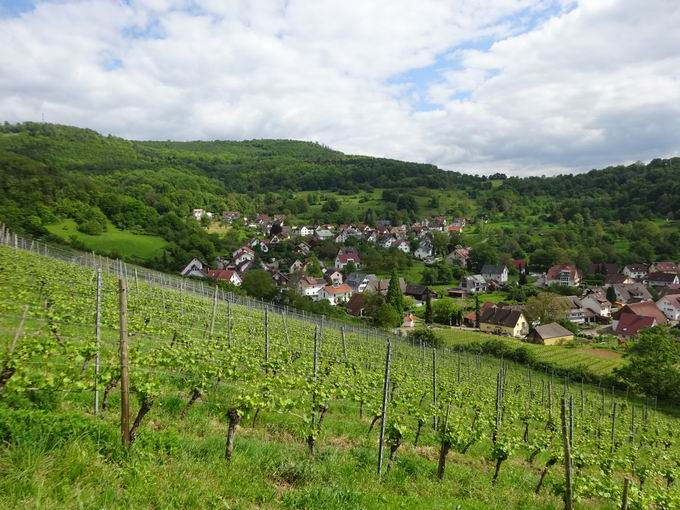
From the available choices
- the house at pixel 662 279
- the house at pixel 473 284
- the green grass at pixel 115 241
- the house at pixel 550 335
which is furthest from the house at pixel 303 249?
the house at pixel 662 279

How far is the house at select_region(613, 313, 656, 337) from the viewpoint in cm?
5578

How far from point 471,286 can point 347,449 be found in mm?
77285

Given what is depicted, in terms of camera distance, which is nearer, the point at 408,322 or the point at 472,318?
the point at 408,322

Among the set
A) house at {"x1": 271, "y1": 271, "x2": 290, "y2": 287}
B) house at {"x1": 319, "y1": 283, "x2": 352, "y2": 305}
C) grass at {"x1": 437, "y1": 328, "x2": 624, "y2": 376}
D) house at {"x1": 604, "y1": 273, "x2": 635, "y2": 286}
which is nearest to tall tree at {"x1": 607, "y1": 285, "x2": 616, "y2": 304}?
house at {"x1": 604, "y1": 273, "x2": 635, "y2": 286}

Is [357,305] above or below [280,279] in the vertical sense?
below

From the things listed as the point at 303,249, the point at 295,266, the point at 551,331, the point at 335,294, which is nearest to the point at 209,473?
the point at 551,331

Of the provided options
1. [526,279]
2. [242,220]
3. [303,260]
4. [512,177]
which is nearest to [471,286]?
[526,279]

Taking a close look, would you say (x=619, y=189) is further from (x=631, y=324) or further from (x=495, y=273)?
(x=631, y=324)

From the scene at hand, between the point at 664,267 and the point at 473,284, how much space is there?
46.9m

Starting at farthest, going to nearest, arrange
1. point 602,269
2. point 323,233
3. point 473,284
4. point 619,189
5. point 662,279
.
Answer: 1. point 619,189
2. point 323,233
3. point 602,269
4. point 662,279
5. point 473,284

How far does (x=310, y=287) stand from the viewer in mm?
72188

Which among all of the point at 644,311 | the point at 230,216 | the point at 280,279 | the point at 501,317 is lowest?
the point at 501,317

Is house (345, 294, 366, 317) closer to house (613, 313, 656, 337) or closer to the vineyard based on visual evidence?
house (613, 313, 656, 337)

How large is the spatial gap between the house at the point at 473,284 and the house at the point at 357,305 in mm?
27069
